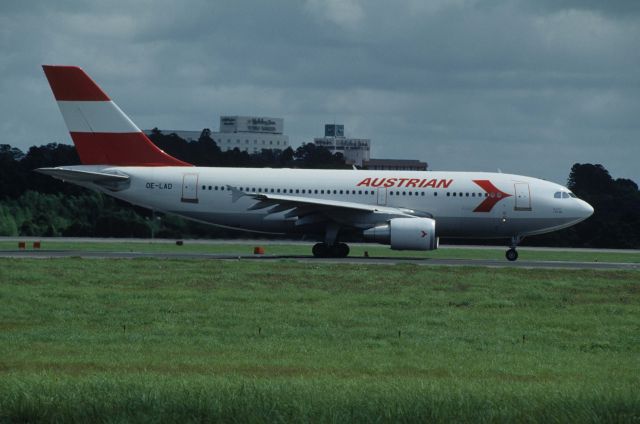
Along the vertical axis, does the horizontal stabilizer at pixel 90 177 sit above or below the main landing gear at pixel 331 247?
above

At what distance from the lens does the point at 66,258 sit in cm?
3881

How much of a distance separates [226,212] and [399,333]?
27393 millimetres

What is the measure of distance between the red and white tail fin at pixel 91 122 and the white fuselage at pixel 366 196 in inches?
28.2

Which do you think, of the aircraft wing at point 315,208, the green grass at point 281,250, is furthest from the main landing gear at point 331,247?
the green grass at point 281,250

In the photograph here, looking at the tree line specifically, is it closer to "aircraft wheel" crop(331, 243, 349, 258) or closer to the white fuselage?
the white fuselage

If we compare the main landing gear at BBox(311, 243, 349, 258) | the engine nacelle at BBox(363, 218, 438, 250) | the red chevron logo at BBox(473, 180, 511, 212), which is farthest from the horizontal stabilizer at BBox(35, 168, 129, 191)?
the red chevron logo at BBox(473, 180, 511, 212)

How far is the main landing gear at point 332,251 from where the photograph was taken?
45375 millimetres

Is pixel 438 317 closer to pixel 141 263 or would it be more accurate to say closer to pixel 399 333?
pixel 399 333

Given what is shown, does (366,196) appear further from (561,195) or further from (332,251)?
(561,195)

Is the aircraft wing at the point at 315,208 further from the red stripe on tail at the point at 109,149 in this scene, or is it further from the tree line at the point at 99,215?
the tree line at the point at 99,215

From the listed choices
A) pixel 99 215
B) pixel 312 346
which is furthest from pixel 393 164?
pixel 312 346

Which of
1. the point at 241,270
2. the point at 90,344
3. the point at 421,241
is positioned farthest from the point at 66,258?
the point at 90,344

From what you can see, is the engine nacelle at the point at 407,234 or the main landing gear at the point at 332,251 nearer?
the engine nacelle at the point at 407,234

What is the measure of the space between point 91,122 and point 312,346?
31471 mm
